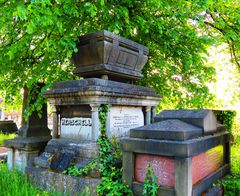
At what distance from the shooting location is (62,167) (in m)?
3.99

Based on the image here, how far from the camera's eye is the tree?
17.6 feet

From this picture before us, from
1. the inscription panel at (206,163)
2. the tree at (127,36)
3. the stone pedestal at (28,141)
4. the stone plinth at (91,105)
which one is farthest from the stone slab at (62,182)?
the tree at (127,36)

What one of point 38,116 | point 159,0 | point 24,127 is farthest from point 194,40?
point 24,127

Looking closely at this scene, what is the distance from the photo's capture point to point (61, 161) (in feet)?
13.4

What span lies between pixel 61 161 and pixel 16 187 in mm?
787

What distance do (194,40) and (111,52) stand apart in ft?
9.09

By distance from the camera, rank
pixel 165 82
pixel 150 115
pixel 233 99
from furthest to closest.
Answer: pixel 233 99 → pixel 165 82 → pixel 150 115

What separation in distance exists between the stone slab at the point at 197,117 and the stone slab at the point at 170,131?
5.0 inches

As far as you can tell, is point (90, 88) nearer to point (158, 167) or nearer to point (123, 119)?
point (123, 119)

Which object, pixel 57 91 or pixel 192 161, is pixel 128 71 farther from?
pixel 192 161

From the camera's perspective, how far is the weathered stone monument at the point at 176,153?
9.78ft

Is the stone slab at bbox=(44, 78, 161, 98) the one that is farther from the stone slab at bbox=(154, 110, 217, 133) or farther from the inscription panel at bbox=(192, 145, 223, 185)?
the inscription panel at bbox=(192, 145, 223, 185)

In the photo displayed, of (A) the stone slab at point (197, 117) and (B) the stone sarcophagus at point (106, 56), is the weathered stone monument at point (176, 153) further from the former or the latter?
(B) the stone sarcophagus at point (106, 56)

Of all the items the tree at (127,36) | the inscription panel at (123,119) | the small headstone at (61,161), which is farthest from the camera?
the tree at (127,36)
